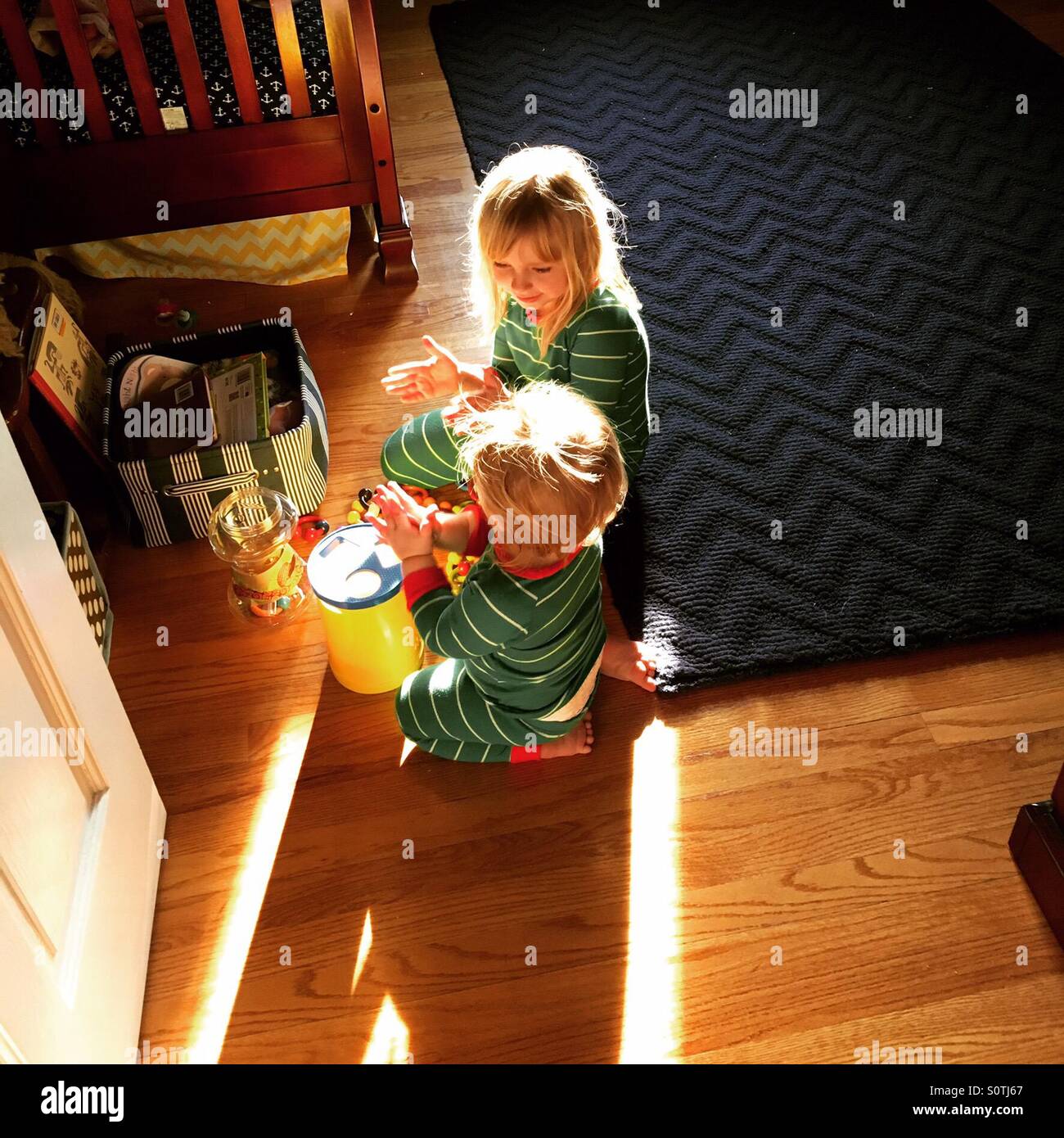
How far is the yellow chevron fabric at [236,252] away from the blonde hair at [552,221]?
82 centimetres

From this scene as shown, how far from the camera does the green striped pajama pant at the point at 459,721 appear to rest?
149 cm

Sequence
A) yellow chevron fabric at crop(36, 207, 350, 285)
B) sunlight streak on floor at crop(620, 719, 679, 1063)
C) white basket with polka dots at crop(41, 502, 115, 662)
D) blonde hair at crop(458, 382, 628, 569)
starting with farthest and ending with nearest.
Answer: yellow chevron fabric at crop(36, 207, 350, 285) < white basket with polka dots at crop(41, 502, 115, 662) < sunlight streak on floor at crop(620, 719, 679, 1063) < blonde hair at crop(458, 382, 628, 569)

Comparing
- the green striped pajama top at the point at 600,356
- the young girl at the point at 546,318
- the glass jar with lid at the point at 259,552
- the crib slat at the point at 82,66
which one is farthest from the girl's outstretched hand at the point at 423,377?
the crib slat at the point at 82,66

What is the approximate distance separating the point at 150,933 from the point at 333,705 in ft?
1.33

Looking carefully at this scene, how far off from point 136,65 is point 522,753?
1482 mm

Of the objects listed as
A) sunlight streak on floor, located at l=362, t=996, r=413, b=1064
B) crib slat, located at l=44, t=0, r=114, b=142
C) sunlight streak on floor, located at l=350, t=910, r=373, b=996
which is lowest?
sunlight streak on floor, located at l=362, t=996, r=413, b=1064

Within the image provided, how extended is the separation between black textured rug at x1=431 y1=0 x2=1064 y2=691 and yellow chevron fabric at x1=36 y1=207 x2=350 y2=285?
47 cm

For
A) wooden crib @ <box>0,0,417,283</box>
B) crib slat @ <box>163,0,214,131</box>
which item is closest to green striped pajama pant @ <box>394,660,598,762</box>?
wooden crib @ <box>0,0,417,283</box>

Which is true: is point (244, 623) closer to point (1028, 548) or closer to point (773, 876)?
point (773, 876)

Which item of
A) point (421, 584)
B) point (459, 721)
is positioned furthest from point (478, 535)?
point (459, 721)

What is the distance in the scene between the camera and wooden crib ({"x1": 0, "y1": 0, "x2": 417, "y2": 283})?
2037mm

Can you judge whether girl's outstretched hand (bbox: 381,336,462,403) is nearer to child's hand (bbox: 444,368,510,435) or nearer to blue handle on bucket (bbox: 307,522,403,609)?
child's hand (bbox: 444,368,510,435)

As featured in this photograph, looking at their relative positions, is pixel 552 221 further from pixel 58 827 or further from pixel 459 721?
pixel 58 827

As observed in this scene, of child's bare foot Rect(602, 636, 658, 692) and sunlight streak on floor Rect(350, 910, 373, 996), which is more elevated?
child's bare foot Rect(602, 636, 658, 692)
